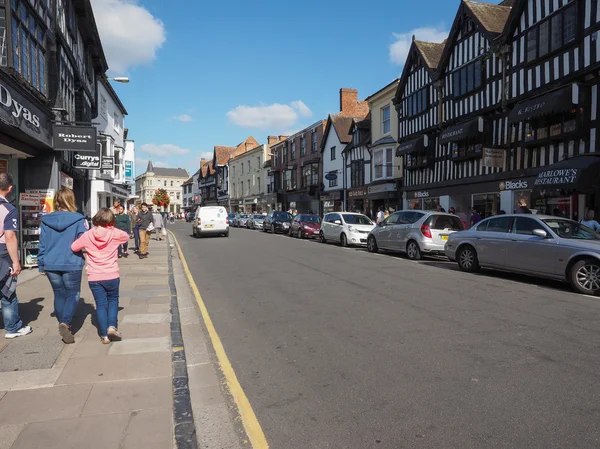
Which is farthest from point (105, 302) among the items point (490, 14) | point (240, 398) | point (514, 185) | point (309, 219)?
point (490, 14)

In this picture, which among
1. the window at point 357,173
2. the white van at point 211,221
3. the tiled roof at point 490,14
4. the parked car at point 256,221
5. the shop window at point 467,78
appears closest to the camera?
the tiled roof at point 490,14

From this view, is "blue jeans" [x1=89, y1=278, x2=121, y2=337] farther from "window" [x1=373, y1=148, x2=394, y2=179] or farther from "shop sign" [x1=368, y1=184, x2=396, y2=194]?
"window" [x1=373, y1=148, x2=394, y2=179]

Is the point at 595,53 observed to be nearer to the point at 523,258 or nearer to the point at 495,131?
the point at 495,131

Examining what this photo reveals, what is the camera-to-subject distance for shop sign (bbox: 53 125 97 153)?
11594 mm

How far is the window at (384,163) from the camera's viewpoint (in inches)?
1111

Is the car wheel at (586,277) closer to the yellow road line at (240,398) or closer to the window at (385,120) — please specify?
the yellow road line at (240,398)

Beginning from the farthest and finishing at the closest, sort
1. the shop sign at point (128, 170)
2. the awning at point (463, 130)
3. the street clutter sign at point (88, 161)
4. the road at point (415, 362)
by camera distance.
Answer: the shop sign at point (128, 170)
the awning at point (463, 130)
the street clutter sign at point (88, 161)
the road at point (415, 362)

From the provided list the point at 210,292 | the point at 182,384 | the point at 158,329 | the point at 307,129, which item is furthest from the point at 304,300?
the point at 307,129

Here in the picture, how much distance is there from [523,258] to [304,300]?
4917 mm

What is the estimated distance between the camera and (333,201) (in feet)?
124

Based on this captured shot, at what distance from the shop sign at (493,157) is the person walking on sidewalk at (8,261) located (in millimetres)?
17291

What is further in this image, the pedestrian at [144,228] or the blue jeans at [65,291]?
the pedestrian at [144,228]

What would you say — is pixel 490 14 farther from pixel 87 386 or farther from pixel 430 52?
pixel 87 386

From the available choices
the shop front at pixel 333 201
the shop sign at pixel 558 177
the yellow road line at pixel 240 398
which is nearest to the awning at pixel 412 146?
the shop sign at pixel 558 177
